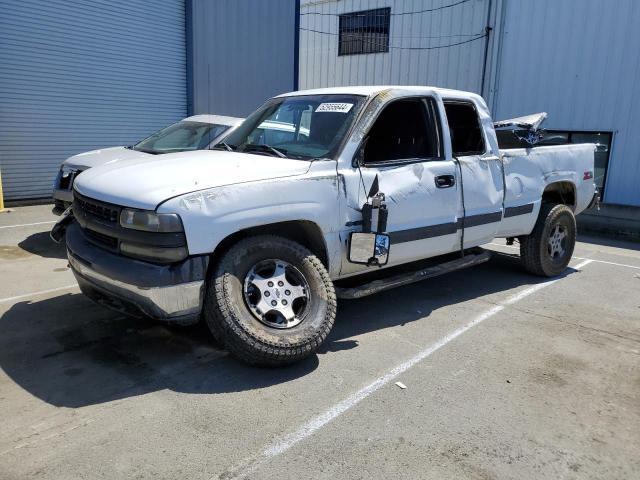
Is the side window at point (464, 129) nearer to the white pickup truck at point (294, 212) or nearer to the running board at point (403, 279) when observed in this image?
the white pickup truck at point (294, 212)

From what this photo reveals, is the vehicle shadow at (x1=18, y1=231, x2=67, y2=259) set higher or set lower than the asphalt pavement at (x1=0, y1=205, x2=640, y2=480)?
lower

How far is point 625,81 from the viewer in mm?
10930

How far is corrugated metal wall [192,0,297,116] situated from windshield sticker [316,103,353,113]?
Answer: 10.2m

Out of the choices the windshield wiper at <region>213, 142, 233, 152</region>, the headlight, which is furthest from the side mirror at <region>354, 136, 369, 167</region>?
the headlight

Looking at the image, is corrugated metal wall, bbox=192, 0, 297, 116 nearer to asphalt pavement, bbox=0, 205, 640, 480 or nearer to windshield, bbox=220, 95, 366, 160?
windshield, bbox=220, 95, 366, 160

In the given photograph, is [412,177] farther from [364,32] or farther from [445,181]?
[364,32]

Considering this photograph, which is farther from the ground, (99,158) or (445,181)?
(445,181)

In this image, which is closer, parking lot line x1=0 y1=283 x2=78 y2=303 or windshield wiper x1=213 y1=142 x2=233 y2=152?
windshield wiper x1=213 y1=142 x2=233 y2=152

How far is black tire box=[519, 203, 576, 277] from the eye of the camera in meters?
6.22

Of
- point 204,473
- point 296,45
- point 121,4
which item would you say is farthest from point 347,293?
point 296,45

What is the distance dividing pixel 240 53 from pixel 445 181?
11.4 m

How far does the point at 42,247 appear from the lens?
7.14 metres

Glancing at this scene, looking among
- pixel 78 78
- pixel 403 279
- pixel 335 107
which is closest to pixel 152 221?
pixel 335 107

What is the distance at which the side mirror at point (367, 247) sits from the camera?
417cm
